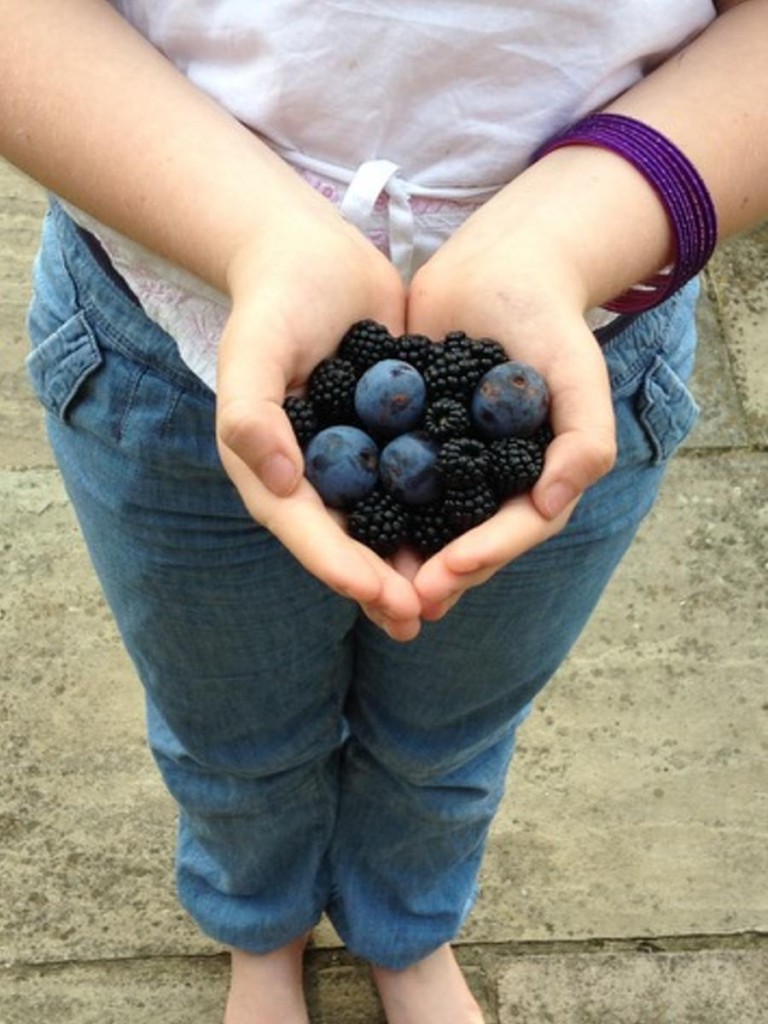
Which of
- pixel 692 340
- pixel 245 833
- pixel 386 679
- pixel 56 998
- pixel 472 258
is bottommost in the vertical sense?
pixel 56 998

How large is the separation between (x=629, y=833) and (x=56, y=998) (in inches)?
30.7

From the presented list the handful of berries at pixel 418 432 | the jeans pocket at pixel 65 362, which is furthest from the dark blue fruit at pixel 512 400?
the jeans pocket at pixel 65 362

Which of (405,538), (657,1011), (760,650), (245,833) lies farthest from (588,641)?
(405,538)

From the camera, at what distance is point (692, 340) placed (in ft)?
4.10

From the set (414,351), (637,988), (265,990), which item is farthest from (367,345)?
(637,988)

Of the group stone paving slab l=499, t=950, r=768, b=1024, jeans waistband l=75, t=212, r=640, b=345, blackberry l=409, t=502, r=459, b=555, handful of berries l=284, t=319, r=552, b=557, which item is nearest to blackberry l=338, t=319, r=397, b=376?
handful of berries l=284, t=319, r=552, b=557

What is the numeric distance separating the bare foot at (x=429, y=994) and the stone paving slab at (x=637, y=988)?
0.24 feet

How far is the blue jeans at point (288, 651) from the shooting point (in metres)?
1.16

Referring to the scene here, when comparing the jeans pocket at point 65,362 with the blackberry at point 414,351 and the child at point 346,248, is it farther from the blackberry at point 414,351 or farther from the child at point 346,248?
the blackberry at point 414,351

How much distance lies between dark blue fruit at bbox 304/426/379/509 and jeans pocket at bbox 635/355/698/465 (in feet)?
0.96

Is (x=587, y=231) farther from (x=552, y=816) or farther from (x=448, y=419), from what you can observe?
(x=552, y=816)

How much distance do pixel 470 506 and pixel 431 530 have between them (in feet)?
0.13

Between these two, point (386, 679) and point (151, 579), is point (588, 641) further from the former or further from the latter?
point (151, 579)

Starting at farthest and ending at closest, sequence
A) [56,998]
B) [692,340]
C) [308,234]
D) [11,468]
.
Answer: [11,468], [56,998], [692,340], [308,234]
